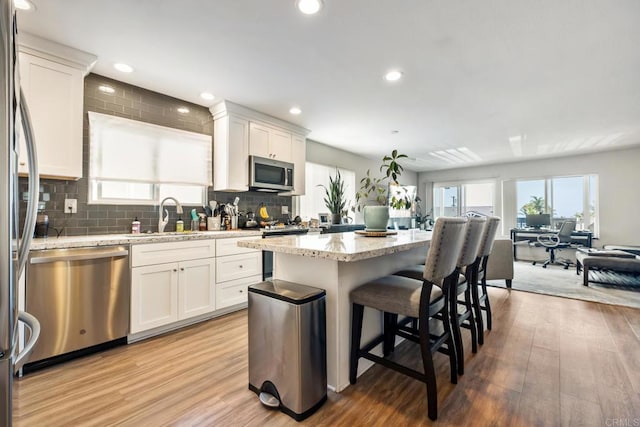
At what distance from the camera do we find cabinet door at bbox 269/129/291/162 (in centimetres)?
398

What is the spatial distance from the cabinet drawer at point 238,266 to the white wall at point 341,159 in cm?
240

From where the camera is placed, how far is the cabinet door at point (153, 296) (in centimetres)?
241

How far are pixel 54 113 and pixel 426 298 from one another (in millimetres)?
3079

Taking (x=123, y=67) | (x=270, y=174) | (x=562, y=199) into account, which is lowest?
(x=562, y=199)

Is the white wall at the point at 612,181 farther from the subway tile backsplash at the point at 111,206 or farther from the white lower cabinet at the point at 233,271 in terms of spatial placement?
the subway tile backsplash at the point at 111,206

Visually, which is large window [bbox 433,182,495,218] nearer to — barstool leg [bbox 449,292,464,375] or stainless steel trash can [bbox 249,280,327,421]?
barstool leg [bbox 449,292,464,375]

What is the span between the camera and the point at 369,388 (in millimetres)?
1757

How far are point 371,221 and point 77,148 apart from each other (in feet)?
8.33

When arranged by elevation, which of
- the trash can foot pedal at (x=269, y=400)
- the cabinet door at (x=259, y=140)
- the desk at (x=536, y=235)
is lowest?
the trash can foot pedal at (x=269, y=400)

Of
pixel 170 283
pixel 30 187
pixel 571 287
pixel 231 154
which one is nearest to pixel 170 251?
pixel 170 283

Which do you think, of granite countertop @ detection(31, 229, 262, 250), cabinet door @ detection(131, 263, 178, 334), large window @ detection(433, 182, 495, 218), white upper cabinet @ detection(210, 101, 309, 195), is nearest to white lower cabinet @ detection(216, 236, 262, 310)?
granite countertop @ detection(31, 229, 262, 250)

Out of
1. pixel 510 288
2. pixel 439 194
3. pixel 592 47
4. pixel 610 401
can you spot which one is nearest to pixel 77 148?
pixel 610 401

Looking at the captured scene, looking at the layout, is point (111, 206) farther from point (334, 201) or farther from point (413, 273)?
point (334, 201)

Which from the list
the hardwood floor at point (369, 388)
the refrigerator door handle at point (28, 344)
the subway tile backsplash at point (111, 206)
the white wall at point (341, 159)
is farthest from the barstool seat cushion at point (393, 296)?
the white wall at point (341, 159)
